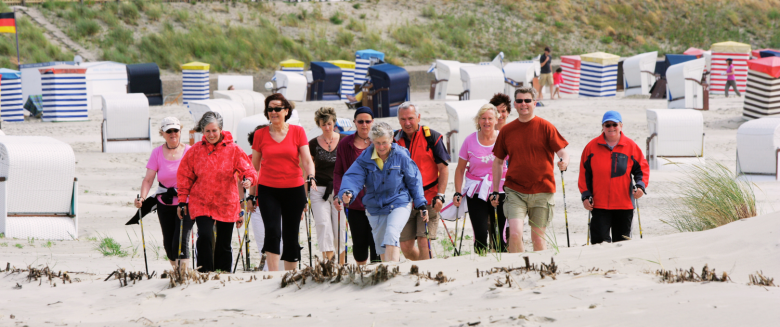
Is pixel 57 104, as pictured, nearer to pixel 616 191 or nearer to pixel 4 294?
pixel 4 294

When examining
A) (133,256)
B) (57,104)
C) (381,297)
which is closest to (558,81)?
(57,104)

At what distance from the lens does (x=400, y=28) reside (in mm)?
39500

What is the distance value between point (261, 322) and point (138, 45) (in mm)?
31944

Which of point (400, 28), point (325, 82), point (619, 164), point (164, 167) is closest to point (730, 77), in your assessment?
point (325, 82)

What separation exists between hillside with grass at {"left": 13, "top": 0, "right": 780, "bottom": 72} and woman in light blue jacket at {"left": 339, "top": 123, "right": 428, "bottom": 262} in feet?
93.6

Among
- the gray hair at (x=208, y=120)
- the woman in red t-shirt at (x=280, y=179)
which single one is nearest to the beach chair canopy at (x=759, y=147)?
the woman in red t-shirt at (x=280, y=179)

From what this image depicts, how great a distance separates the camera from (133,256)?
7266mm

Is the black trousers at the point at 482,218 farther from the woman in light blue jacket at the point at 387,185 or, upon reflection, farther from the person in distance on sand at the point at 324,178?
the person in distance on sand at the point at 324,178

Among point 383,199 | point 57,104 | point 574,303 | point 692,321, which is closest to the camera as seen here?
point 692,321

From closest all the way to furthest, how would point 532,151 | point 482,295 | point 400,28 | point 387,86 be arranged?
point 482,295, point 532,151, point 387,86, point 400,28

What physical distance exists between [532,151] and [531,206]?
0.40 meters

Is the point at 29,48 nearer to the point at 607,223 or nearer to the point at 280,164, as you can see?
the point at 280,164

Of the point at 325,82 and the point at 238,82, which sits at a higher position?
the point at 238,82

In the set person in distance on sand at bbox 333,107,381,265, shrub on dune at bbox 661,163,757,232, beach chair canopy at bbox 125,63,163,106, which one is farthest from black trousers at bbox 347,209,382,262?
beach chair canopy at bbox 125,63,163,106
